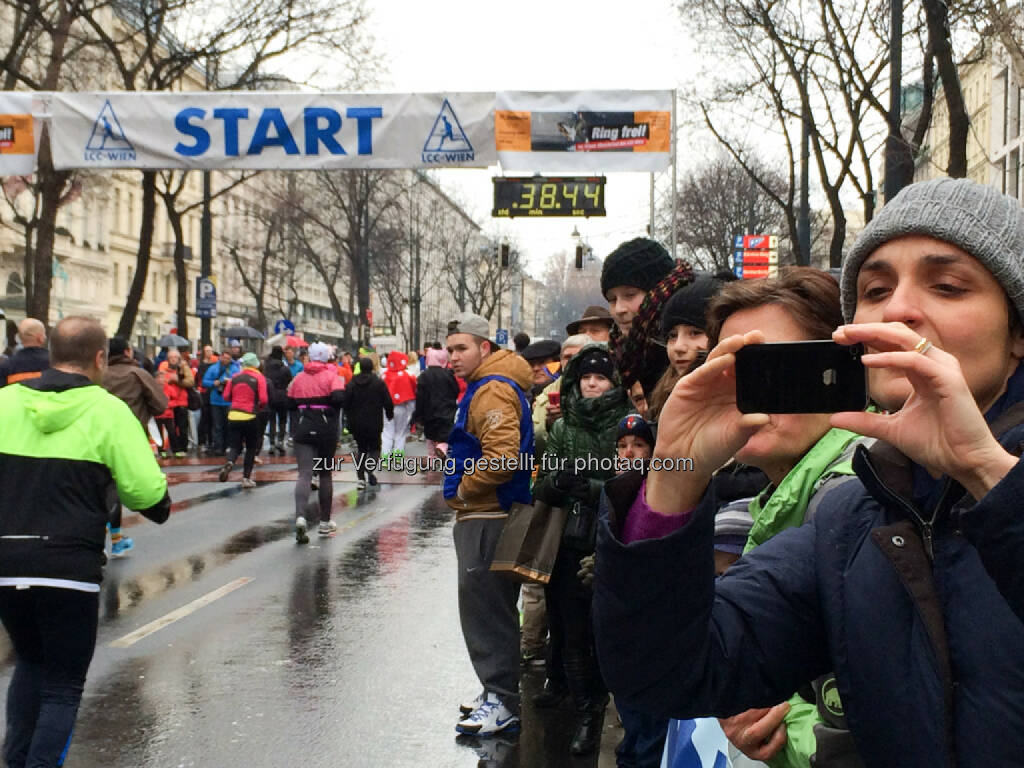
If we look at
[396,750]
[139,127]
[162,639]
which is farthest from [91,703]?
[139,127]

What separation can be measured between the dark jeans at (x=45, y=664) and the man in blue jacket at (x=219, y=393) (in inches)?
657

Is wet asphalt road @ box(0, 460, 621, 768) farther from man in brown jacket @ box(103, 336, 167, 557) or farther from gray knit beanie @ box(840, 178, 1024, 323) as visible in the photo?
gray knit beanie @ box(840, 178, 1024, 323)

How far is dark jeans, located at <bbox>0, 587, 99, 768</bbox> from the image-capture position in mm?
4145

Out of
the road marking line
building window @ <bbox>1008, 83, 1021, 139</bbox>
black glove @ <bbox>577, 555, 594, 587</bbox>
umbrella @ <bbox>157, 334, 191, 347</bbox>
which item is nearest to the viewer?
black glove @ <bbox>577, 555, 594, 587</bbox>

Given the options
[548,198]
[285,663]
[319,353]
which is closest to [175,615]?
[285,663]

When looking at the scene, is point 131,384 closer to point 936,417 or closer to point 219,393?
point 936,417

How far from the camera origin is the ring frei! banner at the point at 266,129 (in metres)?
11.7

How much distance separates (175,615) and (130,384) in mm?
2689

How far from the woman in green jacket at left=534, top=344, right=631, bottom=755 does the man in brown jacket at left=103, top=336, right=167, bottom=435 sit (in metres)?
5.41

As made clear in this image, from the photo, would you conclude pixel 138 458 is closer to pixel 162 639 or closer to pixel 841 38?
pixel 162 639

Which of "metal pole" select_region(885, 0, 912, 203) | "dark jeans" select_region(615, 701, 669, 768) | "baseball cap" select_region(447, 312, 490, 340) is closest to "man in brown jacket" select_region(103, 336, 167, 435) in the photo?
"baseball cap" select_region(447, 312, 490, 340)

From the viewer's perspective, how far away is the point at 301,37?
21.4 metres

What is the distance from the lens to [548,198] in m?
16.0

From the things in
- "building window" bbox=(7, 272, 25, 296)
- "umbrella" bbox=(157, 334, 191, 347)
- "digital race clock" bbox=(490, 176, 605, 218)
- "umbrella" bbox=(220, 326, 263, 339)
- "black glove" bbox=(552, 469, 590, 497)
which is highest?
"building window" bbox=(7, 272, 25, 296)
